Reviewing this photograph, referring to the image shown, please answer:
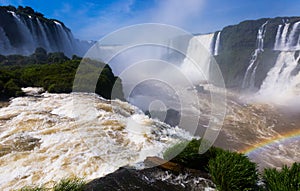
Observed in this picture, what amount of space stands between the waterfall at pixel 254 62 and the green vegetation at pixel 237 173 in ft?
147

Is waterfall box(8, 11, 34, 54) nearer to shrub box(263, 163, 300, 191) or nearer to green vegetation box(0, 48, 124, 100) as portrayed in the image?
green vegetation box(0, 48, 124, 100)

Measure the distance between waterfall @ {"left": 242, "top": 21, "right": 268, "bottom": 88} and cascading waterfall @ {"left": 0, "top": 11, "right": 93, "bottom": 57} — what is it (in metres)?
49.1

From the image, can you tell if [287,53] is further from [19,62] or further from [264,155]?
[19,62]

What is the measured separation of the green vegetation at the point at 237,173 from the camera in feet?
15.3

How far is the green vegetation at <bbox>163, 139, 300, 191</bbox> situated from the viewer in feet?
15.3

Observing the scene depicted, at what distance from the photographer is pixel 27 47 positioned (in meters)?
49.7

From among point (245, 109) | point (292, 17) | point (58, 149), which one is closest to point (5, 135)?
point (58, 149)

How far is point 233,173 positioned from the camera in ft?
16.4

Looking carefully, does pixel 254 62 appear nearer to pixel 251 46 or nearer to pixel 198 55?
pixel 251 46

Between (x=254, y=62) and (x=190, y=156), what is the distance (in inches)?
1977

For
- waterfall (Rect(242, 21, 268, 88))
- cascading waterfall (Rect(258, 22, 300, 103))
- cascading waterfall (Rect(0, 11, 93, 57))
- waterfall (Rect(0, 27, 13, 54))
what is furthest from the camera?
waterfall (Rect(242, 21, 268, 88))

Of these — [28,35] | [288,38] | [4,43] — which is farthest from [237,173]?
[28,35]

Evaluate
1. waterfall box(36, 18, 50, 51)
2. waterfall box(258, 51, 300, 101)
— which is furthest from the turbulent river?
waterfall box(36, 18, 50, 51)

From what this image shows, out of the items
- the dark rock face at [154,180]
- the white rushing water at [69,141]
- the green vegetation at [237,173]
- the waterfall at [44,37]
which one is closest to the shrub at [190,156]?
the green vegetation at [237,173]
